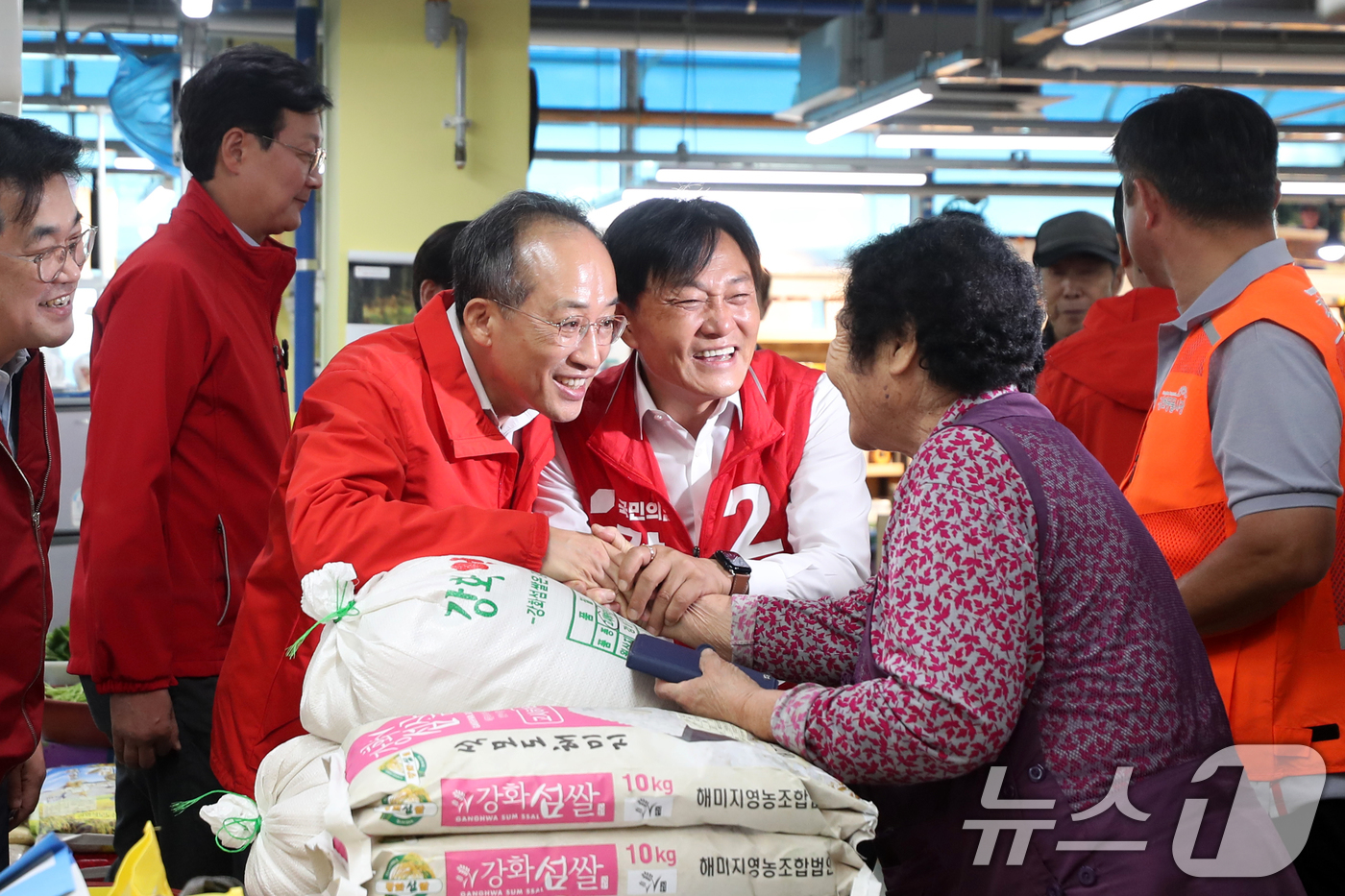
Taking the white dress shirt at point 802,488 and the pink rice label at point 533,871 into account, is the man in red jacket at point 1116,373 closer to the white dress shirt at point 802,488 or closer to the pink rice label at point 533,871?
the white dress shirt at point 802,488

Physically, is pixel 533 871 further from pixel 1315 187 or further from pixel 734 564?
pixel 1315 187

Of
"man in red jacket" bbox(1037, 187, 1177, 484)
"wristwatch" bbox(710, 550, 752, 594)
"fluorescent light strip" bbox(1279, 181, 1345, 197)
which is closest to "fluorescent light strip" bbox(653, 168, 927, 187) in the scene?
"fluorescent light strip" bbox(1279, 181, 1345, 197)

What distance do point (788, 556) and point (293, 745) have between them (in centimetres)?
91

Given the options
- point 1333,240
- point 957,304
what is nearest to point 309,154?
point 957,304

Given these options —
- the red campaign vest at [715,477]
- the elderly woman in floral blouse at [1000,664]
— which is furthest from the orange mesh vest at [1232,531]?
the red campaign vest at [715,477]

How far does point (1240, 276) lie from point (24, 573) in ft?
6.99

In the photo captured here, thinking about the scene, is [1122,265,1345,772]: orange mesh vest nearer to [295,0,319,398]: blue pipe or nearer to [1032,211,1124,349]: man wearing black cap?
[1032,211,1124,349]: man wearing black cap

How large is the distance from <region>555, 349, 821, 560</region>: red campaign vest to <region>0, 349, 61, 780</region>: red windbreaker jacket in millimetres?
942

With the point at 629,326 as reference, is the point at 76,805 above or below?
below

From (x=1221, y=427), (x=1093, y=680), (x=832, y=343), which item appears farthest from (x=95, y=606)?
(x=1221, y=427)

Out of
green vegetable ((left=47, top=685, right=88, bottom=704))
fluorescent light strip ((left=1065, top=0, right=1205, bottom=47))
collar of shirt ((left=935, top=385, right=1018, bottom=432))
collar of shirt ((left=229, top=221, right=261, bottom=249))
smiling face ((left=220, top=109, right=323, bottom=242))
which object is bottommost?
green vegetable ((left=47, top=685, right=88, bottom=704))

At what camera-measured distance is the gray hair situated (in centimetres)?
190

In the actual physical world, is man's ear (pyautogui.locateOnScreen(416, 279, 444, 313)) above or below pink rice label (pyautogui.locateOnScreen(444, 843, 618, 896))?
above

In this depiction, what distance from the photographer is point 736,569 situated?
6.23 feet
